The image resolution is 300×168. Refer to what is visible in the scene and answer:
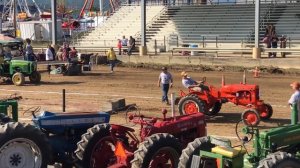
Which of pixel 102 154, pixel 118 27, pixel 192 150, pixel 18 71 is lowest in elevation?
pixel 102 154

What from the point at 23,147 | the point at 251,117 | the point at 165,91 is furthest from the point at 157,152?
the point at 165,91

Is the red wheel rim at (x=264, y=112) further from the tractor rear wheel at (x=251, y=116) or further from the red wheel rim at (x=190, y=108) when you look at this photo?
the red wheel rim at (x=190, y=108)

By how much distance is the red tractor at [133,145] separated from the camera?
723 cm

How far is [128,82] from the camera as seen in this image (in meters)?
22.4

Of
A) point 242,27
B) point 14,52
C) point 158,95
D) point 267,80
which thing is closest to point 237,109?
point 158,95

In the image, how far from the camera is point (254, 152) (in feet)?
22.4

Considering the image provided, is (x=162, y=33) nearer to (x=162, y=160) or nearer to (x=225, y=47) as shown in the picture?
(x=225, y=47)

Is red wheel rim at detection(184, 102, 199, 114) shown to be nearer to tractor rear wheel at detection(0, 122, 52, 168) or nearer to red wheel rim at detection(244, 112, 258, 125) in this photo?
red wheel rim at detection(244, 112, 258, 125)

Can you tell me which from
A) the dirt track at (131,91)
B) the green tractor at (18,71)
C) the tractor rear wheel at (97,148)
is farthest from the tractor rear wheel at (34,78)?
the tractor rear wheel at (97,148)

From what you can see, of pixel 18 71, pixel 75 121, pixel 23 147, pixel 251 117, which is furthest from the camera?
pixel 18 71

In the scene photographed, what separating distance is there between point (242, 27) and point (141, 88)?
60.4ft

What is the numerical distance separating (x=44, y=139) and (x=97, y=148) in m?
0.81

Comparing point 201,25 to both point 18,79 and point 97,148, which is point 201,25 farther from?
point 97,148

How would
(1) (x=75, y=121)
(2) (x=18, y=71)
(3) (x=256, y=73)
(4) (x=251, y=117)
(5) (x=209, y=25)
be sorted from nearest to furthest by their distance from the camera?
(1) (x=75, y=121) → (4) (x=251, y=117) → (2) (x=18, y=71) → (3) (x=256, y=73) → (5) (x=209, y=25)
